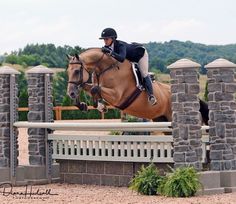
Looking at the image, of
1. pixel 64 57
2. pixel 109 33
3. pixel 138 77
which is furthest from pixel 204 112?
pixel 64 57

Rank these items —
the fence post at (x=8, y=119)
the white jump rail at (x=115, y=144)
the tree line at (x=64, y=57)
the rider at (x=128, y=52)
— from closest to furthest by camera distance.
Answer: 1. the white jump rail at (x=115, y=144)
2. the rider at (x=128, y=52)
3. the fence post at (x=8, y=119)
4. the tree line at (x=64, y=57)

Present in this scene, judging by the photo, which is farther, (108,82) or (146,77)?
(146,77)

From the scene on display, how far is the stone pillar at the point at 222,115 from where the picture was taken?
11328 millimetres

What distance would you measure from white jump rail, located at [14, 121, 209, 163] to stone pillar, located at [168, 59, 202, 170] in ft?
1.76

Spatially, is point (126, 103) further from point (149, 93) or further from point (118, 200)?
point (118, 200)

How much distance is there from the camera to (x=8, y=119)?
13578mm

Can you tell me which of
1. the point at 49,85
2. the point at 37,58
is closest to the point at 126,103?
the point at 49,85

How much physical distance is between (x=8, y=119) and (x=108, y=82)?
2041 millimetres

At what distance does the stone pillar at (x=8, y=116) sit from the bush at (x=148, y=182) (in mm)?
3047

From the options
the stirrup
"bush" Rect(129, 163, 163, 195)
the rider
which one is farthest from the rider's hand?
"bush" Rect(129, 163, 163, 195)
